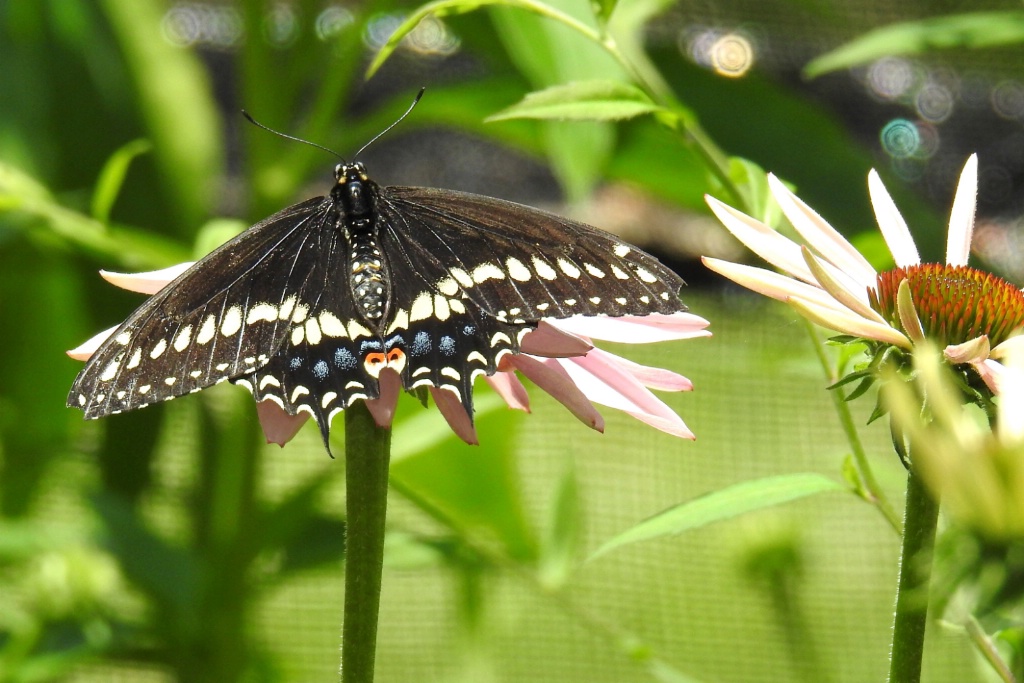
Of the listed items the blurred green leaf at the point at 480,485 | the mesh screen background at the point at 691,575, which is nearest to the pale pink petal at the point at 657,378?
the blurred green leaf at the point at 480,485

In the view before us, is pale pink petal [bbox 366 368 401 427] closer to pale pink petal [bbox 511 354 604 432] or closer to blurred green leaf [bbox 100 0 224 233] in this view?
pale pink petal [bbox 511 354 604 432]

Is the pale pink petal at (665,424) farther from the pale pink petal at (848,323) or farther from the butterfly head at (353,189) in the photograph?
the butterfly head at (353,189)

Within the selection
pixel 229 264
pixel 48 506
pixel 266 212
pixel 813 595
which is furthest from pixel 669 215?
pixel 229 264

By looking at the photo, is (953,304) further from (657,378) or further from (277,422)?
(277,422)

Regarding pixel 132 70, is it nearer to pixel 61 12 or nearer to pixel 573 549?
pixel 61 12

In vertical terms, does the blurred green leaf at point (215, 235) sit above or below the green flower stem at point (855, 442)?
above

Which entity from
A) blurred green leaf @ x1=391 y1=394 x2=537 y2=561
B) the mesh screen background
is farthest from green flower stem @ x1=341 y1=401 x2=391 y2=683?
the mesh screen background
